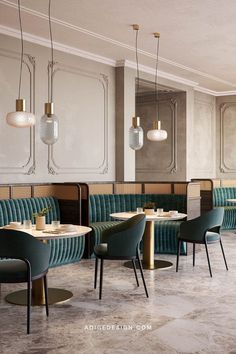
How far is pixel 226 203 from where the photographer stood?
9695mm

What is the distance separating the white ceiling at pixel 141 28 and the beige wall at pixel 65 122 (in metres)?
0.25

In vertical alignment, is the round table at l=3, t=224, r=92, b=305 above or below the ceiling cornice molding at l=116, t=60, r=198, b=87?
below

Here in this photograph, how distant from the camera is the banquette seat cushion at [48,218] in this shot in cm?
555

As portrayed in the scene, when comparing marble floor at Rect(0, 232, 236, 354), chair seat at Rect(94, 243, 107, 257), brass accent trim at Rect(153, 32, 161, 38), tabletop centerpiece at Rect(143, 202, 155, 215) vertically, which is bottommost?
marble floor at Rect(0, 232, 236, 354)

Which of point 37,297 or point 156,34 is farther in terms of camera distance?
point 156,34

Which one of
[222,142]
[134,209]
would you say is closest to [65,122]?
[134,209]

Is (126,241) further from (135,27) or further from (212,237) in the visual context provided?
(135,27)

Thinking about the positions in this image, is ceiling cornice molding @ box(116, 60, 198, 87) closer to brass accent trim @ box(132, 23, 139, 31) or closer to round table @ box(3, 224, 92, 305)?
brass accent trim @ box(132, 23, 139, 31)

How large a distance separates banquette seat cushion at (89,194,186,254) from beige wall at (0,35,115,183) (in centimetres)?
62

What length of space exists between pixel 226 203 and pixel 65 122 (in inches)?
164

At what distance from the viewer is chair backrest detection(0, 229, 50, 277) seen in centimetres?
346

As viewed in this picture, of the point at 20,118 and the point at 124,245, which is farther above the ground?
the point at 20,118

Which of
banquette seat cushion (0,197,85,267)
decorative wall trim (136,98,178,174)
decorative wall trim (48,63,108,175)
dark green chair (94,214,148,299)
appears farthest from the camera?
decorative wall trim (136,98,178,174)

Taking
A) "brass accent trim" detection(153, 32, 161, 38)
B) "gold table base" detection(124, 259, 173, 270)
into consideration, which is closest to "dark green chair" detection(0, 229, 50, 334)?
"gold table base" detection(124, 259, 173, 270)
